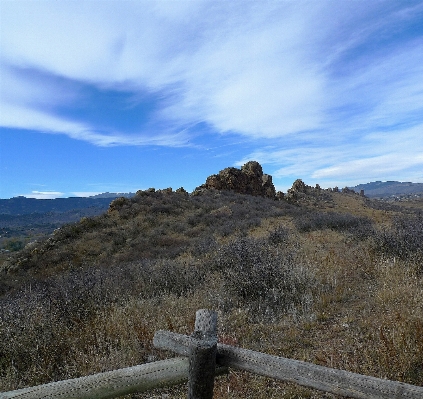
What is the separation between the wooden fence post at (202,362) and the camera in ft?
7.78

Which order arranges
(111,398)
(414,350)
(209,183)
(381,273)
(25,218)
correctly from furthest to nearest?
(25,218)
(209,183)
(381,273)
(414,350)
(111,398)

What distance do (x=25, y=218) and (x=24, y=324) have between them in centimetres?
15222

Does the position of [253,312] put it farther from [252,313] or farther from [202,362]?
[202,362]

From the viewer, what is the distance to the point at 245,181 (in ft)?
125

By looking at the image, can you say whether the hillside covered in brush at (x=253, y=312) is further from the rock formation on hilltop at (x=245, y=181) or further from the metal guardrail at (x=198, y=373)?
the rock formation on hilltop at (x=245, y=181)

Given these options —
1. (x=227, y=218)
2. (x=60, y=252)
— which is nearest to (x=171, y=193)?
(x=227, y=218)

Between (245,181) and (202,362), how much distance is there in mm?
36001

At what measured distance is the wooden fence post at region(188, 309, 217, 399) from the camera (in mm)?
2371

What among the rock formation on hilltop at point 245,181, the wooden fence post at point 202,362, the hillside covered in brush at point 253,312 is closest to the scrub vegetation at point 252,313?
the hillside covered in brush at point 253,312

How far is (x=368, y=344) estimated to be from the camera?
407 centimetres

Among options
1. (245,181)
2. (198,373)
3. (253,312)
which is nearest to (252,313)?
(253,312)

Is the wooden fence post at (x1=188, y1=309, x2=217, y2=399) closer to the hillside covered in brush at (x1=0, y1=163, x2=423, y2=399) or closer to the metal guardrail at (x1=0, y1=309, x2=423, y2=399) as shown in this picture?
the metal guardrail at (x1=0, y1=309, x2=423, y2=399)

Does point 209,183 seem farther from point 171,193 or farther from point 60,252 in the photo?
point 60,252

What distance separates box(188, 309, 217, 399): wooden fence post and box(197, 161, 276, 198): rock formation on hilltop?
33.4 meters
